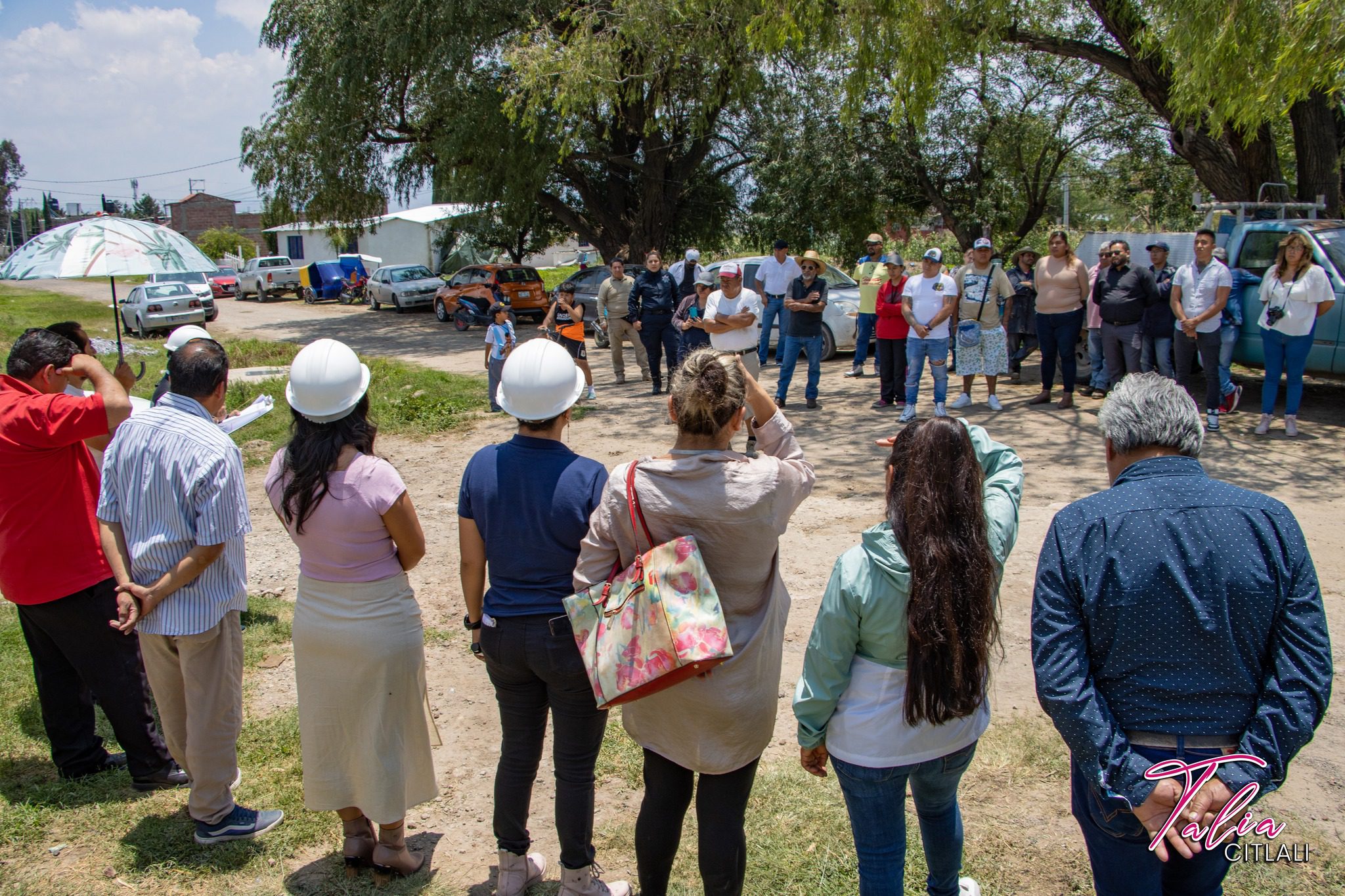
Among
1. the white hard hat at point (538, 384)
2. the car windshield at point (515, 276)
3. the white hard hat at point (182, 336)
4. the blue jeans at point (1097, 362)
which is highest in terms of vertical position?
the car windshield at point (515, 276)

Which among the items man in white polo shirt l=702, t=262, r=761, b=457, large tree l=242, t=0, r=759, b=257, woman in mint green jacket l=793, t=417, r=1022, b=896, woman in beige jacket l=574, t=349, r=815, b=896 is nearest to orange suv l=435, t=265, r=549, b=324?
large tree l=242, t=0, r=759, b=257

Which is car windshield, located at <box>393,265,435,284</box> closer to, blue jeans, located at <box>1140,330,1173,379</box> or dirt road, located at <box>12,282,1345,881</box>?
dirt road, located at <box>12,282,1345,881</box>

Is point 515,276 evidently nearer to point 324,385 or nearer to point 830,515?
point 830,515

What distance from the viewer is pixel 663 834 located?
2906 millimetres

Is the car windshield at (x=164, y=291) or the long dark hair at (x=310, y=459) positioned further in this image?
the car windshield at (x=164, y=291)

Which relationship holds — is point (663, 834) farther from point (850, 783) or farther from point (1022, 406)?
point (1022, 406)

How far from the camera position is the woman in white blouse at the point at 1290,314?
8281mm

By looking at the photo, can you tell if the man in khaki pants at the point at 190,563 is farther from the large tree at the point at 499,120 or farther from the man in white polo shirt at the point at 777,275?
the large tree at the point at 499,120

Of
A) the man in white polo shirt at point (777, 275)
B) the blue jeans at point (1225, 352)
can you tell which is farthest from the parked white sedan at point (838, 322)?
the blue jeans at point (1225, 352)

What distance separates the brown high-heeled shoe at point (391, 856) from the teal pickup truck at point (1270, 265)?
29.1 ft

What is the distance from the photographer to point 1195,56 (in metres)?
8.13

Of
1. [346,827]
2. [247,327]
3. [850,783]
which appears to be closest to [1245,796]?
[850,783]

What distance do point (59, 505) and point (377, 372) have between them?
1145 centimetres

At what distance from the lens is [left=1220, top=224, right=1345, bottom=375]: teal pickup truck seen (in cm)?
905
